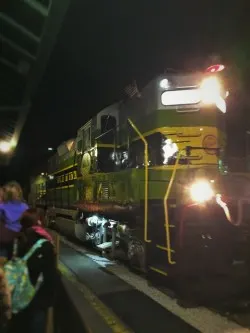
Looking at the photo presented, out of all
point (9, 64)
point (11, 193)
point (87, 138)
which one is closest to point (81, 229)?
point (87, 138)

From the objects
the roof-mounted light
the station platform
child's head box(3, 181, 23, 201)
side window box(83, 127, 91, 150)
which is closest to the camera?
child's head box(3, 181, 23, 201)

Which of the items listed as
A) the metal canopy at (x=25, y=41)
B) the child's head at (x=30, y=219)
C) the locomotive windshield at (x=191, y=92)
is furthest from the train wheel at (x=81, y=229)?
the child's head at (x=30, y=219)

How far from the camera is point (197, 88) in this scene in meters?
8.12

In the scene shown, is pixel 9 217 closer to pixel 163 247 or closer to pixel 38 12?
pixel 38 12

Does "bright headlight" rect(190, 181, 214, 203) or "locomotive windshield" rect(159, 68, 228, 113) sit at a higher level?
"locomotive windshield" rect(159, 68, 228, 113)

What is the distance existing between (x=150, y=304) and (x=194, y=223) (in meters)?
1.40

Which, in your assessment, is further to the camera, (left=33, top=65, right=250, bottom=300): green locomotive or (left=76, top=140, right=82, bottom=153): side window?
(left=76, top=140, right=82, bottom=153): side window

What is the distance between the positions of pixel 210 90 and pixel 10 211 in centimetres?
459

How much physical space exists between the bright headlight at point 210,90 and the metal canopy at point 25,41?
286cm

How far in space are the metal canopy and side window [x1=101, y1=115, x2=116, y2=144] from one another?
2.02 m

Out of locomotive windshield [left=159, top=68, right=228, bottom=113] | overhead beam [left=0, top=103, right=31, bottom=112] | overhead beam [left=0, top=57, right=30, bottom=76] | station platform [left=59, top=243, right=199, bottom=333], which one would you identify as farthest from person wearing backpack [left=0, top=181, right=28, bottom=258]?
overhead beam [left=0, top=103, right=31, bottom=112]

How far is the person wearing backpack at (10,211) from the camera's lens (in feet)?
14.9

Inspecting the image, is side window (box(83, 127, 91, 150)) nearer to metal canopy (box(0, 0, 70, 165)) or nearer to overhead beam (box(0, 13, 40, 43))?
metal canopy (box(0, 0, 70, 165))

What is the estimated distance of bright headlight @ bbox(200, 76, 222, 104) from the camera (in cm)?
788
